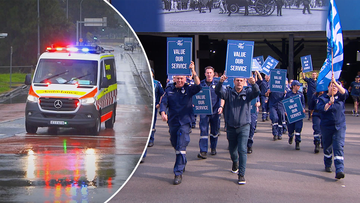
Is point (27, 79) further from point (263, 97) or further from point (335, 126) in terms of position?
point (263, 97)

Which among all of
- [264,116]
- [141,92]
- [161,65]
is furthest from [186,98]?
[161,65]

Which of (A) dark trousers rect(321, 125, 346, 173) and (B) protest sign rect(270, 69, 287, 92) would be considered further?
(B) protest sign rect(270, 69, 287, 92)

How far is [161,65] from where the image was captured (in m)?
27.8

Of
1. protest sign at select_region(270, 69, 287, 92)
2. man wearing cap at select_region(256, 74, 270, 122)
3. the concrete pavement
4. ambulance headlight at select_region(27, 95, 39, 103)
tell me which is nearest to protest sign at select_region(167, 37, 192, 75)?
Answer: the concrete pavement

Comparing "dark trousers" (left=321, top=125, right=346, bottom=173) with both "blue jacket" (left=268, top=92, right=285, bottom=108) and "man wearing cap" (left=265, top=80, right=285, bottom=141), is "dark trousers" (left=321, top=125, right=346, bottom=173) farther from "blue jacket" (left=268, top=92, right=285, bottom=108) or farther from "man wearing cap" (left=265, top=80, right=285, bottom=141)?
"blue jacket" (left=268, top=92, right=285, bottom=108)

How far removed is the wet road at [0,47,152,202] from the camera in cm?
162

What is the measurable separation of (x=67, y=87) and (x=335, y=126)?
245 inches

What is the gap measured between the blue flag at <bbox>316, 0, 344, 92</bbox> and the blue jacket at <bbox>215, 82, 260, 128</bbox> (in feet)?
5.12

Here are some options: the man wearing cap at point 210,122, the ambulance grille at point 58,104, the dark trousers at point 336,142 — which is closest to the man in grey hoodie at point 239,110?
the dark trousers at point 336,142

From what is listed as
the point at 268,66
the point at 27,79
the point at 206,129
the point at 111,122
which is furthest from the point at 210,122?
the point at 27,79

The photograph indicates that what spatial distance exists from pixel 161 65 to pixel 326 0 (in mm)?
11456

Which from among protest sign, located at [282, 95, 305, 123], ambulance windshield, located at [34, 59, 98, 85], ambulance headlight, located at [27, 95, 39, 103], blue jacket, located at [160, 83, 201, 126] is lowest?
protest sign, located at [282, 95, 305, 123]

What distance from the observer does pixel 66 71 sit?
62.8 inches

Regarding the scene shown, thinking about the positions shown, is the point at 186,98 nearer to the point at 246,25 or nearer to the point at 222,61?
the point at 246,25
